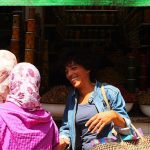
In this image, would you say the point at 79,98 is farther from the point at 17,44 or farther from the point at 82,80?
the point at 17,44

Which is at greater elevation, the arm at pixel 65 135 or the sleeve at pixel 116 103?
the sleeve at pixel 116 103

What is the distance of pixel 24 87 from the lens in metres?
2.36

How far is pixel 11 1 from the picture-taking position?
3311mm

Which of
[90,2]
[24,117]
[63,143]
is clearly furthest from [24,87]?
[90,2]

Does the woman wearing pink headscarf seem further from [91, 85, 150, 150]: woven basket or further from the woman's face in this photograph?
the woman's face

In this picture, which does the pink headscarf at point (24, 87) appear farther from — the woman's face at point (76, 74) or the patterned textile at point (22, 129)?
the woman's face at point (76, 74)

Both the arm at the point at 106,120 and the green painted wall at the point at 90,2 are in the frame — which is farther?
the green painted wall at the point at 90,2

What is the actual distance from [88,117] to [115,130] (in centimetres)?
25

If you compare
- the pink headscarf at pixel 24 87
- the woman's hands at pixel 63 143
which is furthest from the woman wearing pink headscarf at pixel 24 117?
the woman's hands at pixel 63 143

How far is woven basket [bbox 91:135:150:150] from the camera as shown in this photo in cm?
258

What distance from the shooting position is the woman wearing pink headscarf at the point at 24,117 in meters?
2.29

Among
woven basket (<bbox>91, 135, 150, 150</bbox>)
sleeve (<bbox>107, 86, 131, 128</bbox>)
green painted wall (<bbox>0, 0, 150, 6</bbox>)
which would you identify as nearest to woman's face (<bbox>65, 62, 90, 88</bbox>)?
sleeve (<bbox>107, 86, 131, 128</bbox>)

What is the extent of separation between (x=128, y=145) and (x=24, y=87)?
74 centimetres

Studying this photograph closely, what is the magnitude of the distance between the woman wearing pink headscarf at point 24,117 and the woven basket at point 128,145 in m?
0.33
